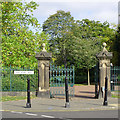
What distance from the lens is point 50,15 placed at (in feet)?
166

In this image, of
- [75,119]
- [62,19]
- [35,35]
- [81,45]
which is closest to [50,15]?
[62,19]

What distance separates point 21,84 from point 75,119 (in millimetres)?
9635

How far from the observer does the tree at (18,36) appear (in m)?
21.7

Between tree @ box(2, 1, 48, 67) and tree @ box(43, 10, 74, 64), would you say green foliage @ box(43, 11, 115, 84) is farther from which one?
tree @ box(2, 1, 48, 67)

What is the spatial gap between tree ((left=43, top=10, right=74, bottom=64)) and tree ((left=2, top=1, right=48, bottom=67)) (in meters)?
20.9

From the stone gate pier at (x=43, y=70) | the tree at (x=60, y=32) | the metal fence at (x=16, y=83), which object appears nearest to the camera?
the stone gate pier at (x=43, y=70)

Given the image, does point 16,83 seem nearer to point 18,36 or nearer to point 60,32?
point 18,36

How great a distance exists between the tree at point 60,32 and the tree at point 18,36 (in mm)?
20899

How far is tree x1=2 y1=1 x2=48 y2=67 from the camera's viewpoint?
2167 centimetres

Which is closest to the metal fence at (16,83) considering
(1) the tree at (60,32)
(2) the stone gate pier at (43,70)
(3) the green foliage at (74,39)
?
(2) the stone gate pier at (43,70)

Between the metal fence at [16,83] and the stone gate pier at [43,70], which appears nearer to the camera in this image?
the stone gate pier at [43,70]

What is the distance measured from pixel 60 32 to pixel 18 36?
24899mm

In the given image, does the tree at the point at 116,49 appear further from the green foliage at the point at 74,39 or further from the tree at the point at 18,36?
the tree at the point at 18,36

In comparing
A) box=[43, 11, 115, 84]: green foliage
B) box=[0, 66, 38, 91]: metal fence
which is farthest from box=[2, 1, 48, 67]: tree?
box=[43, 11, 115, 84]: green foliage
